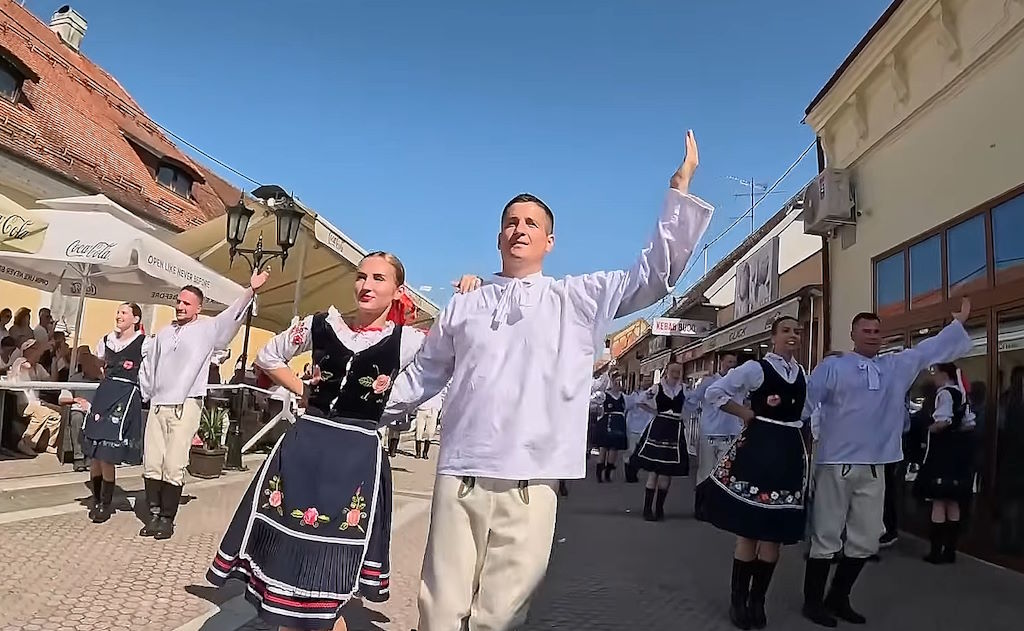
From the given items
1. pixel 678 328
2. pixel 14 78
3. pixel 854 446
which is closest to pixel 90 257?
A: pixel 854 446

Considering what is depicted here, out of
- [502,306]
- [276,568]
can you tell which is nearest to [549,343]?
[502,306]

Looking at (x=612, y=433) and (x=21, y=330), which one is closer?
(x=21, y=330)

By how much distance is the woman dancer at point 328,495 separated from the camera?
300 cm

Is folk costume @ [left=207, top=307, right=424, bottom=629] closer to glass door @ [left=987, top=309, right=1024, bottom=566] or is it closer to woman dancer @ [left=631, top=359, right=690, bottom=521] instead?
glass door @ [left=987, top=309, right=1024, bottom=566]

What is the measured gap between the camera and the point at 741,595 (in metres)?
4.82

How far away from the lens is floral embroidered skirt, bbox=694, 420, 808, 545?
15.3 feet

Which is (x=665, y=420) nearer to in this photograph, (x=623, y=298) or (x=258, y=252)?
(x=258, y=252)

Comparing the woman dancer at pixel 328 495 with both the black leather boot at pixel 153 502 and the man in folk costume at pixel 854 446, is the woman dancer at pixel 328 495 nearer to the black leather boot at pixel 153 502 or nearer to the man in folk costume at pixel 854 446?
the man in folk costume at pixel 854 446

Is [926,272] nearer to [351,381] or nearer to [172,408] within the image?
[351,381]

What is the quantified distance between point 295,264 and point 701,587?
33.8 ft

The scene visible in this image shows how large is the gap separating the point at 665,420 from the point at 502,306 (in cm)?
731

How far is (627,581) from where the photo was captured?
5906mm

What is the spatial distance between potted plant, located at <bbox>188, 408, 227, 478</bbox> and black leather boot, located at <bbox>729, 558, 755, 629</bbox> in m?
6.47

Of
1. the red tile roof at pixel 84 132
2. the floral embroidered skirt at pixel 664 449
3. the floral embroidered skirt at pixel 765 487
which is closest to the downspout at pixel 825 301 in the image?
the floral embroidered skirt at pixel 664 449
